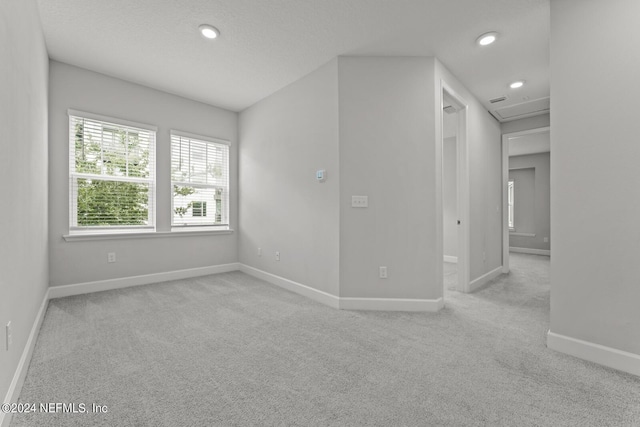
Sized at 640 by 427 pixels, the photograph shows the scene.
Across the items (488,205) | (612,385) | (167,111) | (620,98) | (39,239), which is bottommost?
(612,385)

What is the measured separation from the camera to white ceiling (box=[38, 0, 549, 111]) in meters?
2.30

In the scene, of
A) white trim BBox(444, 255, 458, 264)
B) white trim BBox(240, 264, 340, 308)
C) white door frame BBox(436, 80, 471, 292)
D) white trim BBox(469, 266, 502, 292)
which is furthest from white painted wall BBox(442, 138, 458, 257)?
white trim BBox(240, 264, 340, 308)

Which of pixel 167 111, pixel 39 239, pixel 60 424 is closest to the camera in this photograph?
pixel 60 424

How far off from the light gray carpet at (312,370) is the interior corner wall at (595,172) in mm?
363

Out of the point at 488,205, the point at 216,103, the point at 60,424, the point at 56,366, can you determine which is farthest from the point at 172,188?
the point at 488,205

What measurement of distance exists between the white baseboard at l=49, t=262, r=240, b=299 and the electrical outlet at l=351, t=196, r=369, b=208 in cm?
275

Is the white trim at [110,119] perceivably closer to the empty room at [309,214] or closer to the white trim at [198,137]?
the empty room at [309,214]

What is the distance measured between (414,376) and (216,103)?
457 cm

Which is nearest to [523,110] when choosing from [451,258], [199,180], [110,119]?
[451,258]

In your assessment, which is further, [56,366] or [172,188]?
[172,188]

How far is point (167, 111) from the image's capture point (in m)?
4.08

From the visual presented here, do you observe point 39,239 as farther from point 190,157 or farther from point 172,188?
point 190,157

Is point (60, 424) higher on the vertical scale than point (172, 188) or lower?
lower

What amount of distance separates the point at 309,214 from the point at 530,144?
18.7 feet
